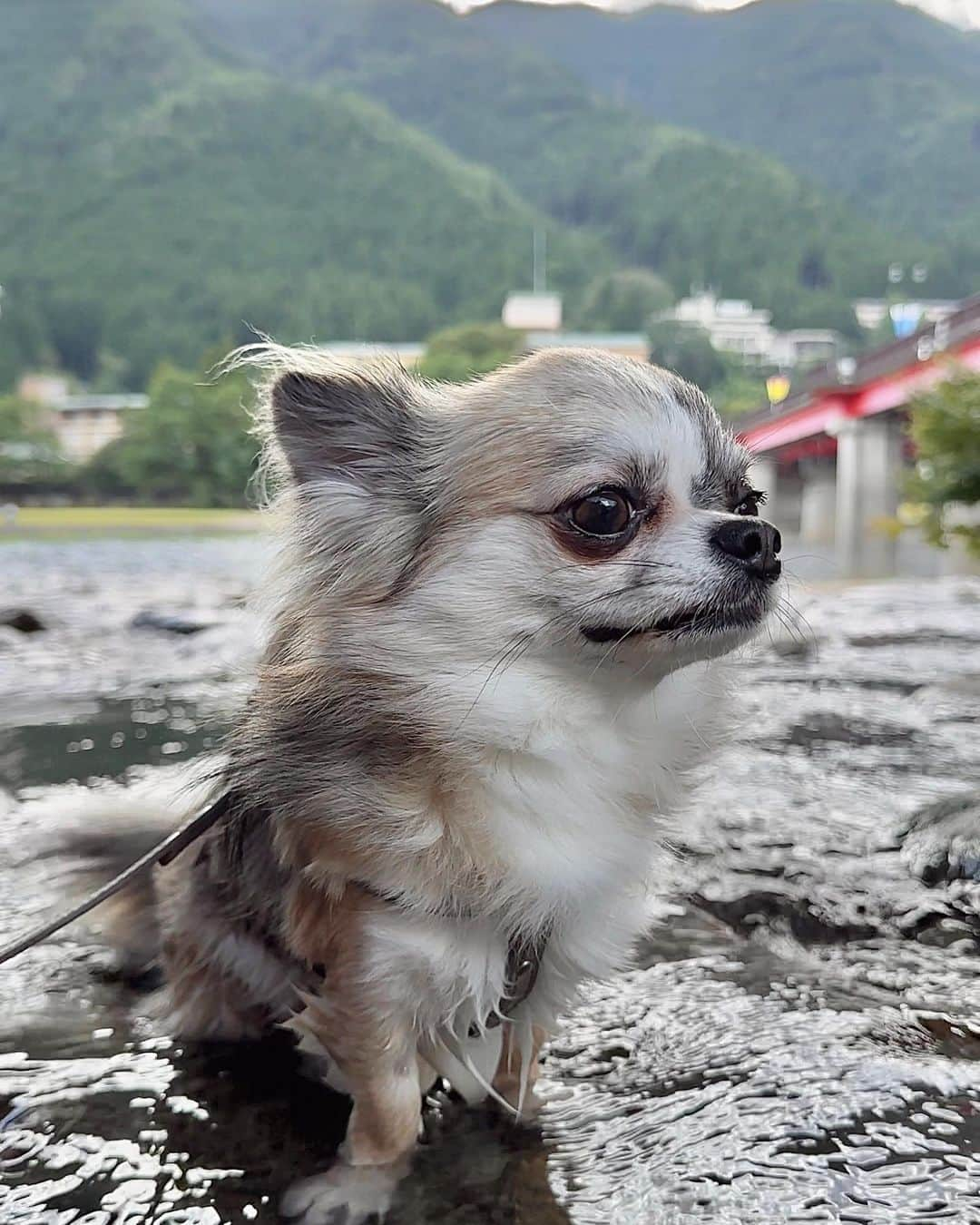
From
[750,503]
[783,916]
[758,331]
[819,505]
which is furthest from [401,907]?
[758,331]

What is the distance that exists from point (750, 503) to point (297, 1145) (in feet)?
3.44

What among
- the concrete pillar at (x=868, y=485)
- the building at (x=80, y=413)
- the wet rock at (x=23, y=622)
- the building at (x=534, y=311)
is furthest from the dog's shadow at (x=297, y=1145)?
the building at (x=534, y=311)

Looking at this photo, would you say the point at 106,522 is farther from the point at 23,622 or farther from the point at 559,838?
the point at 559,838

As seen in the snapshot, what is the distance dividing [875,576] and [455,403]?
15919 mm

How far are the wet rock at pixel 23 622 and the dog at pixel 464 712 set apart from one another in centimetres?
615

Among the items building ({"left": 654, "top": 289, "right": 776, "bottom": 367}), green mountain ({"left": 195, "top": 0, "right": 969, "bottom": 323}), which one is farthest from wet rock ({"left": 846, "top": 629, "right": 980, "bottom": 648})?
green mountain ({"left": 195, "top": 0, "right": 969, "bottom": 323})

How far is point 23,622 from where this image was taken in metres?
7.14

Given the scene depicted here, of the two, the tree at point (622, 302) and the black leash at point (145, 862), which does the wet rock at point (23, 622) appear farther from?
the tree at point (622, 302)

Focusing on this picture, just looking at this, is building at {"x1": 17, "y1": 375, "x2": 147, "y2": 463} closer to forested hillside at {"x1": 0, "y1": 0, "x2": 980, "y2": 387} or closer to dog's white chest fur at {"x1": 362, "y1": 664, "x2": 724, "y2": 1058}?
forested hillside at {"x1": 0, "y1": 0, "x2": 980, "y2": 387}

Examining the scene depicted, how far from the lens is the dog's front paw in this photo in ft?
3.92

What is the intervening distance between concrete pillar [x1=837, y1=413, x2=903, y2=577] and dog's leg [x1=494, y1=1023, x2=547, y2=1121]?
1723cm

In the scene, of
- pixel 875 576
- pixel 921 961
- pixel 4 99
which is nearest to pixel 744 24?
pixel 4 99

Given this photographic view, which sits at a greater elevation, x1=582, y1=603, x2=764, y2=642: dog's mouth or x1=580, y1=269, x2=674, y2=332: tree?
x1=580, y1=269, x2=674, y2=332: tree

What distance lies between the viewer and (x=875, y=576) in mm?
16297
